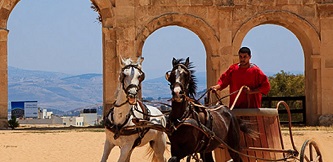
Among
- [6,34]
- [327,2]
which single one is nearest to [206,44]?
[327,2]

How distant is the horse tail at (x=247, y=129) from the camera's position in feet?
38.7

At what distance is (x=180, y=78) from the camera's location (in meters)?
10.4

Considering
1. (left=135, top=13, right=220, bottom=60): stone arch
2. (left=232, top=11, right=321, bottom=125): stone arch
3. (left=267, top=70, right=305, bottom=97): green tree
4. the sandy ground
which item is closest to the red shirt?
the sandy ground

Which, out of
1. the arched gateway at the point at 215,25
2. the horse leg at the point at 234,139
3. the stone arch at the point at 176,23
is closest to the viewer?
the horse leg at the point at 234,139

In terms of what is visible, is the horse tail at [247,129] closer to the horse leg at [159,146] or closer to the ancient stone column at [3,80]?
the horse leg at [159,146]

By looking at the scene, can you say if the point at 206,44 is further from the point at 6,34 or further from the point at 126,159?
the point at 126,159

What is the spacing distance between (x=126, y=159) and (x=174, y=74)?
6.56 ft

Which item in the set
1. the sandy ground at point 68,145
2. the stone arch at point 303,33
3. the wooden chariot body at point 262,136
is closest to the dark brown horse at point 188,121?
the wooden chariot body at point 262,136

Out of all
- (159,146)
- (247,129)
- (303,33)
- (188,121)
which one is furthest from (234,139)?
(303,33)

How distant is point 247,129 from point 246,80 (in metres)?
→ 0.80

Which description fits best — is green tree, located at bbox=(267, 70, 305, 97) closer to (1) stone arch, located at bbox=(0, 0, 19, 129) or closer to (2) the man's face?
(1) stone arch, located at bbox=(0, 0, 19, 129)

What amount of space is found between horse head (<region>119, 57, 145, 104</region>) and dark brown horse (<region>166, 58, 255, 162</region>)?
84cm

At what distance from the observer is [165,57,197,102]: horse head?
10.3 meters

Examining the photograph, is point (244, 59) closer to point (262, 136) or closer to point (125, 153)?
point (262, 136)
